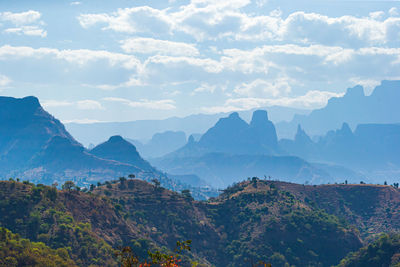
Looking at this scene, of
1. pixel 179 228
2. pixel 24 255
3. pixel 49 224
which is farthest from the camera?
pixel 179 228

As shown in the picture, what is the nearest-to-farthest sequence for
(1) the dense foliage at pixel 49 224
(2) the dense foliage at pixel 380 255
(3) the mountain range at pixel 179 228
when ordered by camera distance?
(1) the dense foliage at pixel 49 224 → (3) the mountain range at pixel 179 228 → (2) the dense foliage at pixel 380 255

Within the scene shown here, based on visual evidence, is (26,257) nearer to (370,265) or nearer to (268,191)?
(370,265)

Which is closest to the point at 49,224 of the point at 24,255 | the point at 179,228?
the point at 24,255

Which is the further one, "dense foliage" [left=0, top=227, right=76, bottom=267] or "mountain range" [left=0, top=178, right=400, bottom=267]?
"mountain range" [left=0, top=178, right=400, bottom=267]

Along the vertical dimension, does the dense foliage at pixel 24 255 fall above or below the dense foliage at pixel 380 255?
above

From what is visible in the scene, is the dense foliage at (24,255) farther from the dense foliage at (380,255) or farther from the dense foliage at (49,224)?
the dense foliage at (380,255)

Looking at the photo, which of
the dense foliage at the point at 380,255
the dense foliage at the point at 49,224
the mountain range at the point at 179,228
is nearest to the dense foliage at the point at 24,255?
the mountain range at the point at 179,228

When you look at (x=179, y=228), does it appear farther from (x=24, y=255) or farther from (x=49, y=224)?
(x=24, y=255)

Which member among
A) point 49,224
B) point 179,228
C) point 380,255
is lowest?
point 179,228

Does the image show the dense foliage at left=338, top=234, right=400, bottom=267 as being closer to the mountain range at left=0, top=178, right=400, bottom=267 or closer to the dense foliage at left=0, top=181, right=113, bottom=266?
the mountain range at left=0, top=178, right=400, bottom=267

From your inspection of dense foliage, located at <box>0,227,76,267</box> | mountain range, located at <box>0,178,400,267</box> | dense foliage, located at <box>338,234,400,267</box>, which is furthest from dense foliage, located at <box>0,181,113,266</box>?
dense foliage, located at <box>338,234,400,267</box>

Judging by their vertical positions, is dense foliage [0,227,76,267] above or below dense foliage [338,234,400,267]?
above

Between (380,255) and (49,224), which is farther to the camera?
(380,255)

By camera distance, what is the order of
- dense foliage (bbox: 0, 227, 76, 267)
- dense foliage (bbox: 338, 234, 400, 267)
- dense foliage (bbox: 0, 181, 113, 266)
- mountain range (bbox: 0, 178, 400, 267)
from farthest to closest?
dense foliage (bbox: 338, 234, 400, 267) < mountain range (bbox: 0, 178, 400, 267) < dense foliage (bbox: 0, 181, 113, 266) < dense foliage (bbox: 0, 227, 76, 267)
